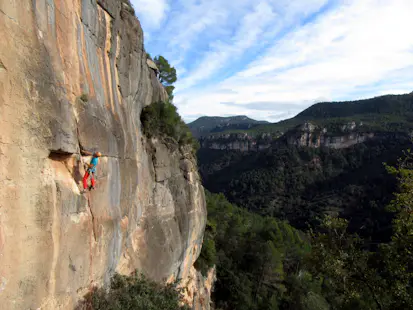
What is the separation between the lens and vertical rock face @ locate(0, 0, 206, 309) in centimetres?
518

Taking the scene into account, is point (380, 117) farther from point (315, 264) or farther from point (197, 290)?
point (315, 264)

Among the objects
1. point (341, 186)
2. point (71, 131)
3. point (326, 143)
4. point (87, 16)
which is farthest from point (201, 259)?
point (326, 143)

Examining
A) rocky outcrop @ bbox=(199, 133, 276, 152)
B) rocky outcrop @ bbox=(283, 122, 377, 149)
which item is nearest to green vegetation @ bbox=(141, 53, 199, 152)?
rocky outcrop @ bbox=(283, 122, 377, 149)

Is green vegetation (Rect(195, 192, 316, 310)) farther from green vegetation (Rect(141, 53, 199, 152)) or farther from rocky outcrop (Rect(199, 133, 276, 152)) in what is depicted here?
rocky outcrop (Rect(199, 133, 276, 152))

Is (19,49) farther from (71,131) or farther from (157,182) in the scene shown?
(157,182)

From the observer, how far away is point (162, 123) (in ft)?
49.7

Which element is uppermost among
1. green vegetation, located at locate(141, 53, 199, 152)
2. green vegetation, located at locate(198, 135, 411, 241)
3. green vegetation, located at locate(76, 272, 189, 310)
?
green vegetation, located at locate(141, 53, 199, 152)

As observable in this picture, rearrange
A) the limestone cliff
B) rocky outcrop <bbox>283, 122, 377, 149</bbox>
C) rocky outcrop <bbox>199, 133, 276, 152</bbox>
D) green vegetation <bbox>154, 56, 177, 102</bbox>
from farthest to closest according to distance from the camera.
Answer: rocky outcrop <bbox>199, 133, 276, 152</bbox> → rocky outcrop <bbox>283, 122, 377, 149</bbox> → the limestone cliff → green vegetation <bbox>154, 56, 177, 102</bbox>

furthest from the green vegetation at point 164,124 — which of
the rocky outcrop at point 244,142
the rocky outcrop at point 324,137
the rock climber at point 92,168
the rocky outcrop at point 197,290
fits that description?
the rocky outcrop at point 244,142

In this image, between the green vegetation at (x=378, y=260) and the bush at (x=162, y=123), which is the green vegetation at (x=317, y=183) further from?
the green vegetation at (x=378, y=260)

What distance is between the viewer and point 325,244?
912 centimetres

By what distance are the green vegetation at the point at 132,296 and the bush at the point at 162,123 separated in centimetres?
744

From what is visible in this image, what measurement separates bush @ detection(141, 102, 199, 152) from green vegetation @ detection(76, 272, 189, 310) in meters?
7.44

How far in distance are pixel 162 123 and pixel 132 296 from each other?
9.43 m
